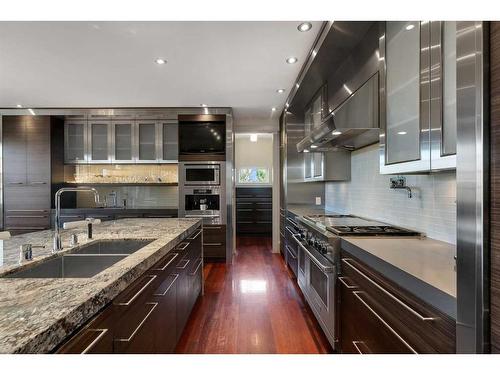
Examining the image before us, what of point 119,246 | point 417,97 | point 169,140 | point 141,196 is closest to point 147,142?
point 169,140

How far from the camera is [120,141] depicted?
4629mm

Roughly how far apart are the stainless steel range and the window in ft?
15.4

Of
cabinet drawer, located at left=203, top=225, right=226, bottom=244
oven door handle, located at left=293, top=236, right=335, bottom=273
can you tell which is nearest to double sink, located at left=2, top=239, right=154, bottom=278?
oven door handle, located at left=293, top=236, right=335, bottom=273

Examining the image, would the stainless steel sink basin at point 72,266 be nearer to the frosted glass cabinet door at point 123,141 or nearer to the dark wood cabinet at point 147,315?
the dark wood cabinet at point 147,315

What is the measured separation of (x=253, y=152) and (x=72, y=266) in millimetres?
6076

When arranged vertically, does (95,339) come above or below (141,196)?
below

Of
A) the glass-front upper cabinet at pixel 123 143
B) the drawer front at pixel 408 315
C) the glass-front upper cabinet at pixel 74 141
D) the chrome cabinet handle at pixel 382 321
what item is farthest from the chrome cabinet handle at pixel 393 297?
the glass-front upper cabinet at pixel 74 141

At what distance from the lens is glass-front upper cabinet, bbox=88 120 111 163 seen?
4594 mm

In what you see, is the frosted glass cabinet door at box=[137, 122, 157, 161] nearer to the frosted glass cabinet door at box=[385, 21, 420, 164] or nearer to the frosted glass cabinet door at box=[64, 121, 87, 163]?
the frosted glass cabinet door at box=[64, 121, 87, 163]

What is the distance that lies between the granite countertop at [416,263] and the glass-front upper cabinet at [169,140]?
12.0ft

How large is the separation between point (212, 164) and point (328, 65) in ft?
8.12

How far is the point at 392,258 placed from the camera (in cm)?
118

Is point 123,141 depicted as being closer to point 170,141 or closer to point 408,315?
point 170,141
